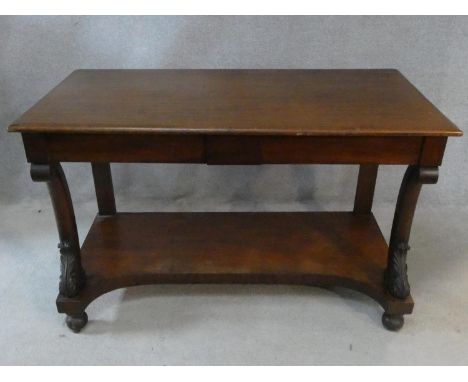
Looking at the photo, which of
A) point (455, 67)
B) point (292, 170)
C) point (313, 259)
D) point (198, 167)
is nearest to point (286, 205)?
point (292, 170)

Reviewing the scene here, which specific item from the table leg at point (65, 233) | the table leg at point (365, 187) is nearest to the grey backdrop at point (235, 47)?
the table leg at point (365, 187)

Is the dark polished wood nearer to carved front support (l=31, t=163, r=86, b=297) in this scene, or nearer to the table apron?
carved front support (l=31, t=163, r=86, b=297)

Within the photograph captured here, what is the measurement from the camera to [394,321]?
1.43 metres

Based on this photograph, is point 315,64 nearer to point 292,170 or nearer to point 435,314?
point 292,170

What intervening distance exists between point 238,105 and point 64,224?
0.59 meters

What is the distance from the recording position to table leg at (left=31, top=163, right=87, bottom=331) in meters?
1.24

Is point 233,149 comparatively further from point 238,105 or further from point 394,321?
point 394,321

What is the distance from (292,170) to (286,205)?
0.16 meters

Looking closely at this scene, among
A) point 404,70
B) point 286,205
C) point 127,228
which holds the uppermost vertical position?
point 404,70

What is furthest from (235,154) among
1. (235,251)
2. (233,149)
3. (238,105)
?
(235,251)

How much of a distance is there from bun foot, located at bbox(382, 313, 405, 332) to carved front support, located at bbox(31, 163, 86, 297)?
0.94m

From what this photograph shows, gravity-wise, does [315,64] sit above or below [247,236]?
above

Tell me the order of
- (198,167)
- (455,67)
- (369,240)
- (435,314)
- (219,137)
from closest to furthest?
1. (219,137)
2. (435,314)
3. (369,240)
4. (455,67)
5. (198,167)

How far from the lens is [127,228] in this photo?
1.71 m
